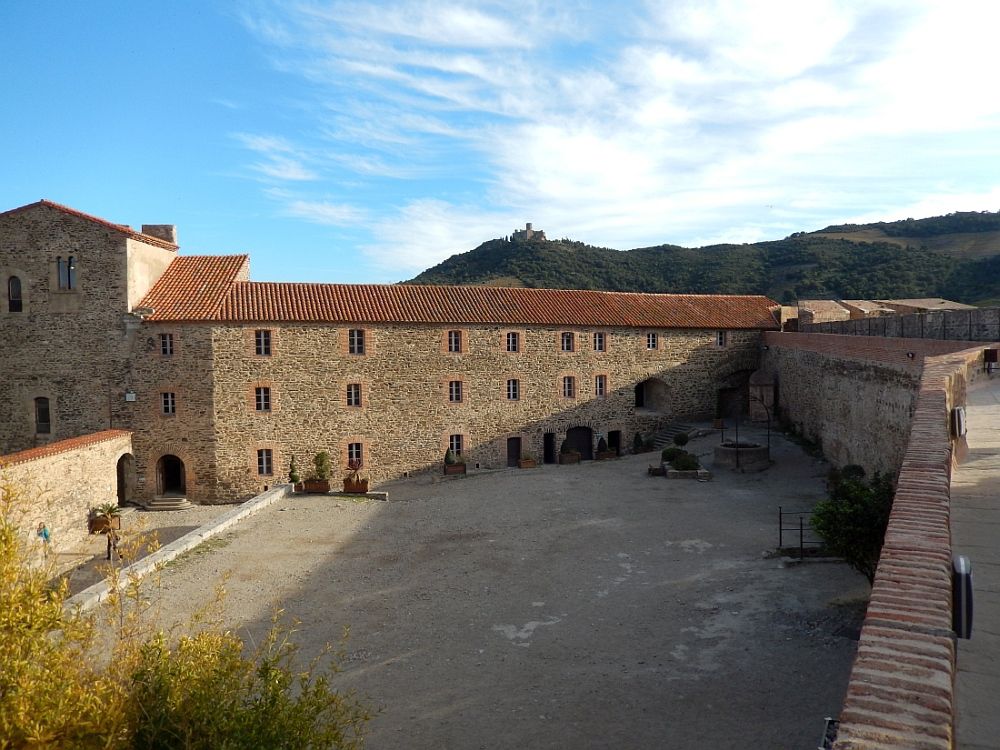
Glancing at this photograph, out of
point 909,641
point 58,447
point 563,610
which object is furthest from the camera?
point 58,447

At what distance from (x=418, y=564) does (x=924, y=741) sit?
14.2 meters

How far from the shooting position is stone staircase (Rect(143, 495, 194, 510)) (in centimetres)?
2469

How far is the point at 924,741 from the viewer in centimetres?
295

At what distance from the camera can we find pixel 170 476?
26.6 metres

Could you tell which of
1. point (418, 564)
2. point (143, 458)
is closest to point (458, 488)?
point (418, 564)

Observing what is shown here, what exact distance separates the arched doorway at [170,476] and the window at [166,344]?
4.04 m

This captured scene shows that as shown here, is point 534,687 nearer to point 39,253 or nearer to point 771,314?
point 39,253

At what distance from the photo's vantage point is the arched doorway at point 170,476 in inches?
1002

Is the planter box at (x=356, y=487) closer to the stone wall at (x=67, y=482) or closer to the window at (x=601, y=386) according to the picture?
the stone wall at (x=67, y=482)

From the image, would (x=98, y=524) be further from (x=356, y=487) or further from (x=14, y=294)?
(x=14, y=294)

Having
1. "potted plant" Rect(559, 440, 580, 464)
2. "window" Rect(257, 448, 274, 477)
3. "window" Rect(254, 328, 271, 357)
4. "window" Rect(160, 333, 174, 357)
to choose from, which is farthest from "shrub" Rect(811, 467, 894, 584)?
"window" Rect(160, 333, 174, 357)

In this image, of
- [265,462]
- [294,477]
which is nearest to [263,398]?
[265,462]

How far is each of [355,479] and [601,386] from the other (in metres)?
11.9

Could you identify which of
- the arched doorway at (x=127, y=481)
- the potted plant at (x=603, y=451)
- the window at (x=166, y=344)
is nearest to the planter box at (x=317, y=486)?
the arched doorway at (x=127, y=481)
